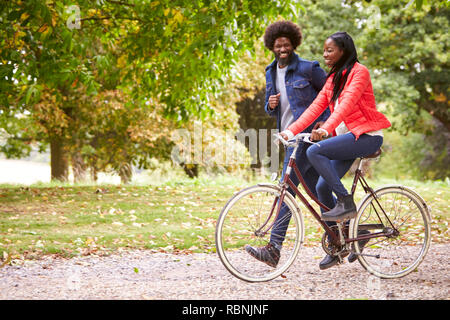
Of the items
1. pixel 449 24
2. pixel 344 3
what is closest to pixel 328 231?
pixel 449 24

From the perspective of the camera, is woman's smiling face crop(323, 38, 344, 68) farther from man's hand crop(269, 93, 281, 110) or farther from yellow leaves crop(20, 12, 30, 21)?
yellow leaves crop(20, 12, 30, 21)

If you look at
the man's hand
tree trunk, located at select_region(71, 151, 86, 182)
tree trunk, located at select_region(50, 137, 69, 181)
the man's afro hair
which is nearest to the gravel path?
the man's hand

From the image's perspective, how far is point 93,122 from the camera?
15.6 metres

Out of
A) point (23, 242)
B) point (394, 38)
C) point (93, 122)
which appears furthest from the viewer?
point (394, 38)

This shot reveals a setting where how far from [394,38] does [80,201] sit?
39.9ft

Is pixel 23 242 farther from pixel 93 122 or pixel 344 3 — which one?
pixel 344 3

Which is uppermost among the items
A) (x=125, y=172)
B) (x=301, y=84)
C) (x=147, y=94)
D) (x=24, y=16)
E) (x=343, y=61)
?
(x=24, y=16)

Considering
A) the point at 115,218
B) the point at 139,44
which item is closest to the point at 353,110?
the point at 115,218

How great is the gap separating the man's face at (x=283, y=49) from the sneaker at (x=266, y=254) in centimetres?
155

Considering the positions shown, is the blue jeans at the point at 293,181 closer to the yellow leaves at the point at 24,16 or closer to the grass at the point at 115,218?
the grass at the point at 115,218

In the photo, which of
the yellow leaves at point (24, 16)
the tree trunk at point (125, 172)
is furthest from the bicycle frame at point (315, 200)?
the tree trunk at point (125, 172)

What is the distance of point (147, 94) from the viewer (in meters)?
9.21

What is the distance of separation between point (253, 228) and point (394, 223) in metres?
1.21

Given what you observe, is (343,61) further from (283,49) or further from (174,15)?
(174,15)
